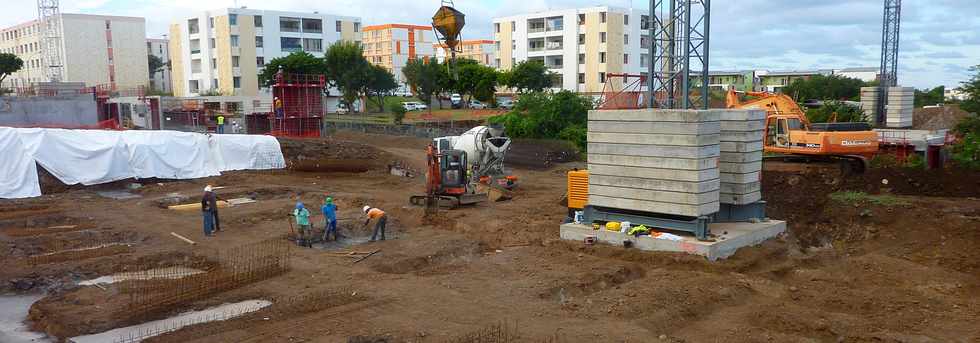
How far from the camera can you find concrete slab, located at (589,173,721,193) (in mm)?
12906

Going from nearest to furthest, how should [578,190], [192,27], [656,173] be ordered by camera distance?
[656,173] < [578,190] < [192,27]

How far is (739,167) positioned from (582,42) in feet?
183

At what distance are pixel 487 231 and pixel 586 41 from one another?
54.5m

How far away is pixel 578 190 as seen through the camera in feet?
53.5

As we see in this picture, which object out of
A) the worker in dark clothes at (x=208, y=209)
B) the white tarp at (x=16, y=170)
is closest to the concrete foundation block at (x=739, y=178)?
the worker in dark clothes at (x=208, y=209)

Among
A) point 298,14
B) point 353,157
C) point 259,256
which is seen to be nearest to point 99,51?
point 298,14

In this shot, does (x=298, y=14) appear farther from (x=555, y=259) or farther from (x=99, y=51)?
(x=555, y=259)

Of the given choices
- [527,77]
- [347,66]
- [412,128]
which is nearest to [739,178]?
[412,128]

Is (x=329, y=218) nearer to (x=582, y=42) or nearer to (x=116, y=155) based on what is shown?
(x=116, y=155)

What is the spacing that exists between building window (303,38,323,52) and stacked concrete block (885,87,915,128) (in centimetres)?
5267

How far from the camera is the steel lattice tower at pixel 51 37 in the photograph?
58.3 metres

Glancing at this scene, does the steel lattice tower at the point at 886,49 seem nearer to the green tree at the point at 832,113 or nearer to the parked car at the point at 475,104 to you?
the green tree at the point at 832,113

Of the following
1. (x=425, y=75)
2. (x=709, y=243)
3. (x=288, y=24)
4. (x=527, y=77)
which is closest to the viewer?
(x=709, y=243)

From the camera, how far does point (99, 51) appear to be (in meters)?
72.6
